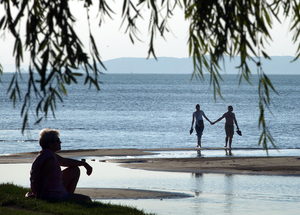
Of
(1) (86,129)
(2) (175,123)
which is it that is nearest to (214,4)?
(1) (86,129)

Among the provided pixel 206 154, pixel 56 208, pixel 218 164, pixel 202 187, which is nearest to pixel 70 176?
pixel 56 208

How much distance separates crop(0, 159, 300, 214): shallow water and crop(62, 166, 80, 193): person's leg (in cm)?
193

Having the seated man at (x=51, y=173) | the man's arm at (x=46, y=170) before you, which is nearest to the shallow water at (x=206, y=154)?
the seated man at (x=51, y=173)

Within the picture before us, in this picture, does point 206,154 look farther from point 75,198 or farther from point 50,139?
point 50,139

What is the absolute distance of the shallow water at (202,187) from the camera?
9539mm

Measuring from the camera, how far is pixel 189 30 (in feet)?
15.2

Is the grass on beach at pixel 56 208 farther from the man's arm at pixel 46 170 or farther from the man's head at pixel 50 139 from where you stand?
the man's head at pixel 50 139

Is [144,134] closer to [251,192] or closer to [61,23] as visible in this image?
[251,192]

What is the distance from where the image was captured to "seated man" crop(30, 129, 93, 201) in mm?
7023

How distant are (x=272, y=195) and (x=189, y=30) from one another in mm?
7620

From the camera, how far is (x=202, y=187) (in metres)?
12.5

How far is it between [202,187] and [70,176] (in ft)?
17.8

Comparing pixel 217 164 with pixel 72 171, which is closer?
pixel 72 171

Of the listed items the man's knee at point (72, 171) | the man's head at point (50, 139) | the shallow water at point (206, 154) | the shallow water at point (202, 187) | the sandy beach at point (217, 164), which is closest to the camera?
the man's head at point (50, 139)
